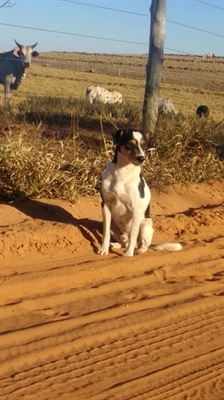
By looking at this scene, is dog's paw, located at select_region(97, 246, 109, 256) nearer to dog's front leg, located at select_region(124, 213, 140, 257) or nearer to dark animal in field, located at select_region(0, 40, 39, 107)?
dog's front leg, located at select_region(124, 213, 140, 257)

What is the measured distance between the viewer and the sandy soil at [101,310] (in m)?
4.62

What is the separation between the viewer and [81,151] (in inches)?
405

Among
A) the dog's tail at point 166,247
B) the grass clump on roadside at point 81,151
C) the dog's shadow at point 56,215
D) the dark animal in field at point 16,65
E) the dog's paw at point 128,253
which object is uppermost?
the dark animal in field at point 16,65

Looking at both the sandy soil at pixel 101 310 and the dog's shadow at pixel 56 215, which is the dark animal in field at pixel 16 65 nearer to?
the sandy soil at pixel 101 310

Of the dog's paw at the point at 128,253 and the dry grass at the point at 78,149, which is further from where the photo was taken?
the dry grass at the point at 78,149

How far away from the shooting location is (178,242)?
8320mm

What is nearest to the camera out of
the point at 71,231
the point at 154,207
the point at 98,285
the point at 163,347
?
the point at 163,347

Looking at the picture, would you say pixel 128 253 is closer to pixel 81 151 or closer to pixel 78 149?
pixel 78 149

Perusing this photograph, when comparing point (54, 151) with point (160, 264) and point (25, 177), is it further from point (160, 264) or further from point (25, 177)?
point (160, 264)

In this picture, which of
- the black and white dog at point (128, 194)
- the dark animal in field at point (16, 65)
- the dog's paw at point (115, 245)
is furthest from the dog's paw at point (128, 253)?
the dark animal in field at point (16, 65)

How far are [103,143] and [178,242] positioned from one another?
279 centimetres

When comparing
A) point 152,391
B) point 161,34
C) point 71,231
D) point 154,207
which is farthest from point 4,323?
point 161,34

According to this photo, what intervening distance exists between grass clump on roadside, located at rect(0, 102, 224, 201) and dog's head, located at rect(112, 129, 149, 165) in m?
1.84

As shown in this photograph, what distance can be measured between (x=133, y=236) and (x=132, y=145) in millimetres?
1017
